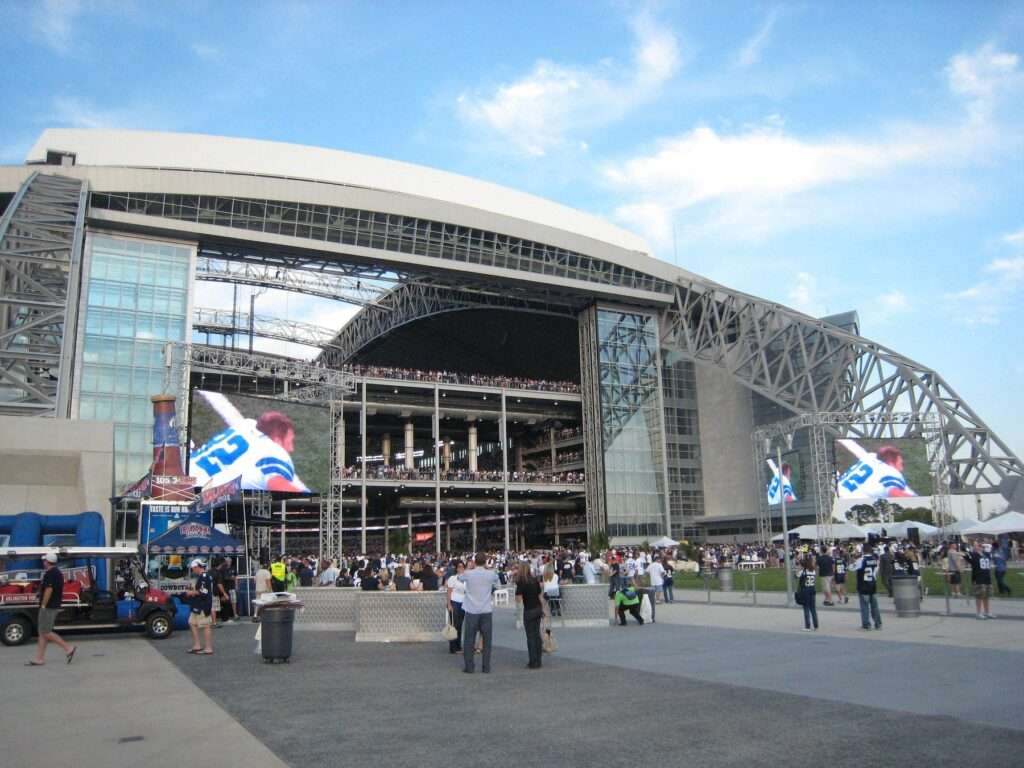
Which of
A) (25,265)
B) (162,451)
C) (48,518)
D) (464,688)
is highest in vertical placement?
(25,265)

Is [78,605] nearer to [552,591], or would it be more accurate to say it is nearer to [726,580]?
[552,591]

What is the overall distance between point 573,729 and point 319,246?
148 feet

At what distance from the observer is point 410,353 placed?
7656cm

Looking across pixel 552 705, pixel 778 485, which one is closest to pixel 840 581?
pixel 778 485

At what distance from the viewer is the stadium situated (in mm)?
43781

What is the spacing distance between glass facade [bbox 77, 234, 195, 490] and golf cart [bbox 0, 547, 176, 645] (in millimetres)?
25537

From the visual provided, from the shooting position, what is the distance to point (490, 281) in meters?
57.3

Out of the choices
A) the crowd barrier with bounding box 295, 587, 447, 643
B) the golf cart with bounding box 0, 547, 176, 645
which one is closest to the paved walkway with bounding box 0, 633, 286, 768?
the golf cart with bounding box 0, 547, 176, 645

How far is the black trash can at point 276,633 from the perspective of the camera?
14.2 metres

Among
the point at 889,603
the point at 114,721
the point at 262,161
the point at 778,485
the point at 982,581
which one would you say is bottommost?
the point at 889,603

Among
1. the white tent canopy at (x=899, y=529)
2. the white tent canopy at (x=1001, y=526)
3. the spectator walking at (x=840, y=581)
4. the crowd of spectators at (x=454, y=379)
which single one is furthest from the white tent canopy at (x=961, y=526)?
the crowd of spectators at (x=454, y=379)

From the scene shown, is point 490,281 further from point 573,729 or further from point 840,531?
point 573,729

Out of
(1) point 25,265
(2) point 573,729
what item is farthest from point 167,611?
(1) point 25,265

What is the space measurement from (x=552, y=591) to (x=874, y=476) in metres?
33.0
